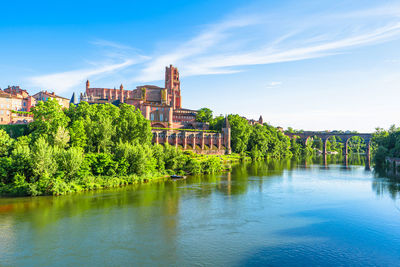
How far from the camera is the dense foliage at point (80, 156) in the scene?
28.4 metres

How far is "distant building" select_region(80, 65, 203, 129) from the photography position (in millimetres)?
82625

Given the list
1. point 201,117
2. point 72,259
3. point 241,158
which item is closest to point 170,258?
point 72,259

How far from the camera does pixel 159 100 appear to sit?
10281cm

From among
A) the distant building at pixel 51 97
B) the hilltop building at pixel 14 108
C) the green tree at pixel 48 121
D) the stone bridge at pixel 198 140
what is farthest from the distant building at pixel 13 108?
the stone bridge at pixel 198 140

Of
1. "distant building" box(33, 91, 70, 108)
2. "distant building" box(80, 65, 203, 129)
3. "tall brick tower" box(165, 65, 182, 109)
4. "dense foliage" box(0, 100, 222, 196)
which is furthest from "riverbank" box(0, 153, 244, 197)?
"tall brick tower" box(165, 65, 182, 109)

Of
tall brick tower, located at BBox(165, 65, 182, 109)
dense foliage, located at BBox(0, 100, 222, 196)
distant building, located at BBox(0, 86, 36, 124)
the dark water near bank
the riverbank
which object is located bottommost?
the dark water near bank

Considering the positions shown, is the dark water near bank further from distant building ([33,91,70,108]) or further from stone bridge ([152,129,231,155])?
distant building ([33,91,70,108])

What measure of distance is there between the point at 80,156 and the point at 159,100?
72033mm

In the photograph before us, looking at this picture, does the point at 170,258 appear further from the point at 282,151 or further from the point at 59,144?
the point at 282,151

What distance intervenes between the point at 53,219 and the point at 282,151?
84.8 metres

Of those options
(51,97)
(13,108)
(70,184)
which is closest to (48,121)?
(70,184)

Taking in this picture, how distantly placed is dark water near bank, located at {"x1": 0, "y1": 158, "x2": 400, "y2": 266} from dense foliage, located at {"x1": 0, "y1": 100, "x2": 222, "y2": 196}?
2788mm

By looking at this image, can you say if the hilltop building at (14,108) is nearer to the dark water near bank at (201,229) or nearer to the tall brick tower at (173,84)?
the dark water near bank at (201,229)

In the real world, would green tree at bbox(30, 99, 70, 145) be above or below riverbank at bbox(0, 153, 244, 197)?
above
